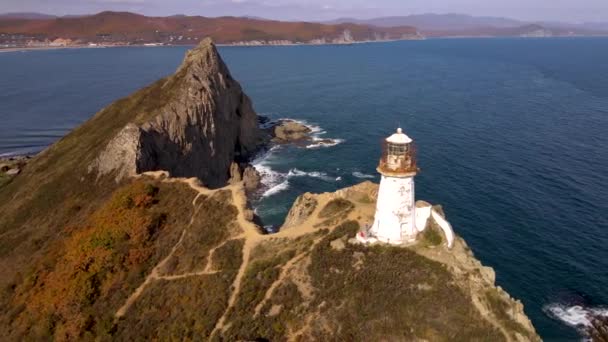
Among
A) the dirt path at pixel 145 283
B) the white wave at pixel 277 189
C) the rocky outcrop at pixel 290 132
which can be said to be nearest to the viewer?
the dirt path at pixel 145 283

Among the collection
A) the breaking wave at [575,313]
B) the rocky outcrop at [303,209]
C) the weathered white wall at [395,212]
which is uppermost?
the weathered white wall at [395,212]

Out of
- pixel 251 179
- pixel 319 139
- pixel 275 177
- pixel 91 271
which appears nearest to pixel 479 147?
pixel 319 139

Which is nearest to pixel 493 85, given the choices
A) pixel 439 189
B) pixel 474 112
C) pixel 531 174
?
pixel 474 112

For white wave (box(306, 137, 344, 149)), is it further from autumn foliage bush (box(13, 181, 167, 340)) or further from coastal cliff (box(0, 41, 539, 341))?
autumn foliage bush (box(13, 181, 167, 340))

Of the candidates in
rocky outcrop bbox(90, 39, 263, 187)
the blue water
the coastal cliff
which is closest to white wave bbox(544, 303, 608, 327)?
the blue water

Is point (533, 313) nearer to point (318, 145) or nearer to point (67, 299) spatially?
point (67, 299)

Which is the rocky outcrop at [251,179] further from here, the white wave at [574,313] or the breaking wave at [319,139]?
the white wave at [574,313]

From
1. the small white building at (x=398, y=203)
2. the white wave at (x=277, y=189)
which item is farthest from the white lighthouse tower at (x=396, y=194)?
the white wave at (x=277, y=189)

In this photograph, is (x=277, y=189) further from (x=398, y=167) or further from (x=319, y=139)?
(x=398, y=167)
